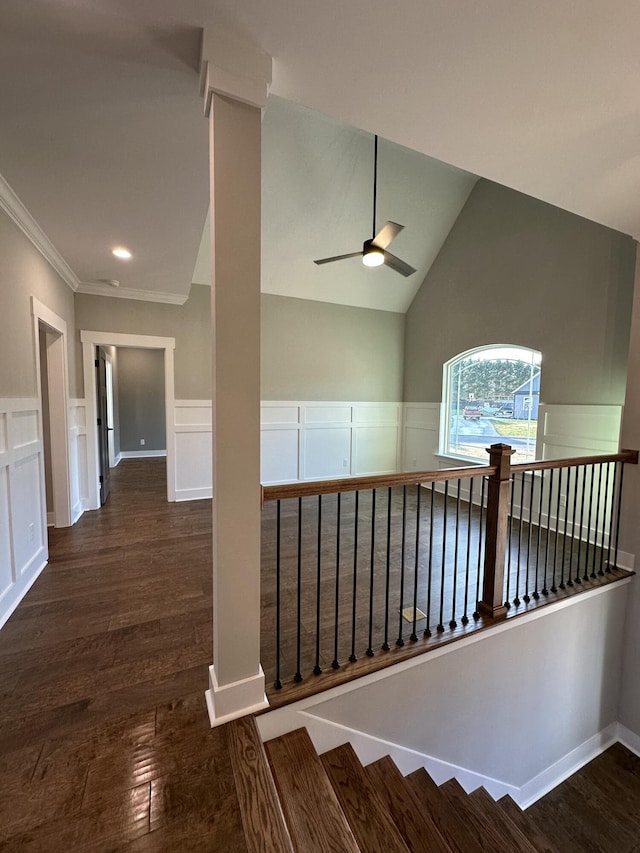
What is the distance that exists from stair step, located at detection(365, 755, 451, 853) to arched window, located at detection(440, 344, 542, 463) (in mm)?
2814

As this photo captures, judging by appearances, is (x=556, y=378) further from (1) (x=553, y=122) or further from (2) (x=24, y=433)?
(2) (x=24, y=433)

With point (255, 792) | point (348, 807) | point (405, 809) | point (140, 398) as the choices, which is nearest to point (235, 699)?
point (255, 792)

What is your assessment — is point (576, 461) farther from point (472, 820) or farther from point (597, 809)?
point (597, 809)

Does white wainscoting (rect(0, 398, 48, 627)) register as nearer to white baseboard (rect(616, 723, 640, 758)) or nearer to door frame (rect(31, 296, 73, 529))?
door frame (rect(31, 296, 73, 529))

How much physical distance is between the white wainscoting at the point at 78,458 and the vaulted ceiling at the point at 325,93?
1776 millimetres

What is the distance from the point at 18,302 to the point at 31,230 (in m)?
0.56

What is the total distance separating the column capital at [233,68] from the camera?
121cm

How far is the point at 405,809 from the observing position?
1586 mm

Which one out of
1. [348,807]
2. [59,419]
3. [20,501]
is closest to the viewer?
[348,807]

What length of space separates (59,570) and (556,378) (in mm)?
4783

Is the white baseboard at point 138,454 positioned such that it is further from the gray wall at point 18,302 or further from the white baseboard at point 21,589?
the gray wall at point 18,302

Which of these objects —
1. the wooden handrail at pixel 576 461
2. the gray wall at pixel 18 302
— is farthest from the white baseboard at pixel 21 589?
the wooden handrail at pixel 576 461

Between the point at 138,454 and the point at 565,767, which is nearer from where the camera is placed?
the point at 565,767

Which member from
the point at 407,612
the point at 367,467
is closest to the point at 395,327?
the point at 367,467
